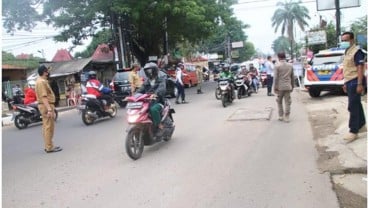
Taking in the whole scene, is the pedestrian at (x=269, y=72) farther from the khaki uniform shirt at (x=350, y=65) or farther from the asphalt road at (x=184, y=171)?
the khaki uniform shirt at (x=350, y=65)

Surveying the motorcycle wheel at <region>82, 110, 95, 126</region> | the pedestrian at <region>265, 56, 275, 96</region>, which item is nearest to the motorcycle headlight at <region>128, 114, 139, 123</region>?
the motorcycle wheel at <region>82, 110, 95, 126</region>

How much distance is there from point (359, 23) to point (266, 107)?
20.2 m

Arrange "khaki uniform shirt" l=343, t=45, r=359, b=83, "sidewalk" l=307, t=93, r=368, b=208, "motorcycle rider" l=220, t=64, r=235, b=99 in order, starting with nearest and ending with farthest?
"sidewalk" l=307, t=93, r=368, b=208
"khaki uniform shirt" l=343, t=45, r=359, b=83
"motorcycle rider" l=220, t=64, r=235, b=99

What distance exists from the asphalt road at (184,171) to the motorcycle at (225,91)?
369 cm

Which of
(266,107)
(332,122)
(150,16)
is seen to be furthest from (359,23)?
(332,122)

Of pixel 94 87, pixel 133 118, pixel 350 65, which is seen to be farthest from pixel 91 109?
pixel 350 65

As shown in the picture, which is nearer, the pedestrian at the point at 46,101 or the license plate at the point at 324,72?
the pedestrian at the point at 46,101

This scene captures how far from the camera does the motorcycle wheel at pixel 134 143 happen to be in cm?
721

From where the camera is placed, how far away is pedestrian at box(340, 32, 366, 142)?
693cm

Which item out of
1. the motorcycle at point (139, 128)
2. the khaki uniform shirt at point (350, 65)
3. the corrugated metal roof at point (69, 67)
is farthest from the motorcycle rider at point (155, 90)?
the corrugated metal roof at point (69, 67)

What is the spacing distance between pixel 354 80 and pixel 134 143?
3.70 meters

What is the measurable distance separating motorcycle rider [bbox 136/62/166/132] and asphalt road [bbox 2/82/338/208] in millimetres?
573

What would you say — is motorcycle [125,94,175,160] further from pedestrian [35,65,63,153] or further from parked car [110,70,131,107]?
parked car [110,70,131,107]

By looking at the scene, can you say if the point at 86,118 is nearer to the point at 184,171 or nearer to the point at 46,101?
the point at 46,101
